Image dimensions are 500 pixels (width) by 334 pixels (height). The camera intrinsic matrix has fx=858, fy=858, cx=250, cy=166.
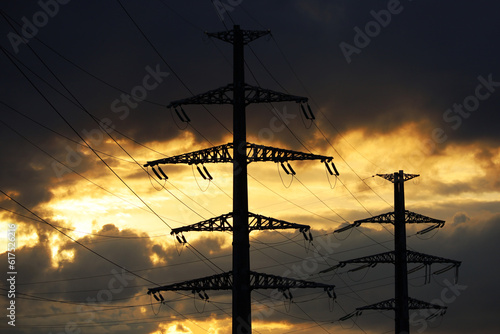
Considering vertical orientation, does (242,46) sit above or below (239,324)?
above

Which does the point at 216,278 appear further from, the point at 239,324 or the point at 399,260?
the point at 399,260

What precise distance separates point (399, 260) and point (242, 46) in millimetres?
23798

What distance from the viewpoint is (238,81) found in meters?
42.8

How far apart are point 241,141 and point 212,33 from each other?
244 inches

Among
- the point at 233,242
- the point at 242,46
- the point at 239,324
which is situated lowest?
the point at 239,324

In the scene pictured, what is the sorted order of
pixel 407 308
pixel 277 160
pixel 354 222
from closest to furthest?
pixel 277 160 < pixel 407 308 < pixel 354 222

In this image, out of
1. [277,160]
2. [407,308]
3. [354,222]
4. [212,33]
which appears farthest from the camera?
[354,222]

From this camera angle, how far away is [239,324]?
133 feet

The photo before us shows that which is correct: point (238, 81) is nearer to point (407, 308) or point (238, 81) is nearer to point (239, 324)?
point (239, 324)

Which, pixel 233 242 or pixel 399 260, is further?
pixel 399 260

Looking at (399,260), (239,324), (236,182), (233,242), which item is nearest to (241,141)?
(236,182)

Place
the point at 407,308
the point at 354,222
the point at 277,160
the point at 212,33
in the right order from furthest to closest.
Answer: the point at 354,222
the point at 407,308
the point at 212,33
the point at 277,160

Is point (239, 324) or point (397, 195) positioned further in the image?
point (397, 195)

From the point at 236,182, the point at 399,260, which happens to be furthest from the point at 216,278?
the point at 399,260
